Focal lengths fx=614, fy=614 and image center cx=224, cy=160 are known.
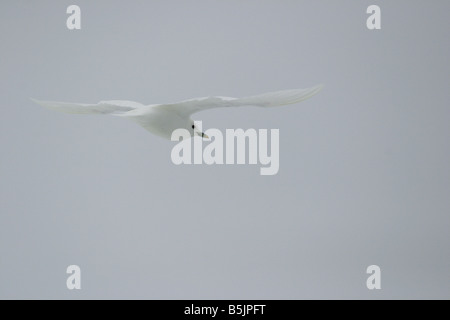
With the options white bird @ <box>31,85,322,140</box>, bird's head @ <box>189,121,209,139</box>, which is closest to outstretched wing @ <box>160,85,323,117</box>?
white bird @ <box>31,85,322,140</box>

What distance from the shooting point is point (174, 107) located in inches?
68.9

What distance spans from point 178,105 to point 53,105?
15.4 inches

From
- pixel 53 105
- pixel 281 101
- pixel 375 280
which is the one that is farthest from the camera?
pixel 375 280

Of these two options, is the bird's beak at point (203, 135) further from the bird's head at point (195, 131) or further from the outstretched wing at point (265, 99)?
the outstretched wing at point (265, 99)

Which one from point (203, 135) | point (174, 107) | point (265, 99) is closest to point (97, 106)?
point (174, 107)

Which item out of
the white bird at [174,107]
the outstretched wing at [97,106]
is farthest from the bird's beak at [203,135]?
the outstretched wing at [97,106]

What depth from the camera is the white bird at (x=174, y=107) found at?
1.62 m

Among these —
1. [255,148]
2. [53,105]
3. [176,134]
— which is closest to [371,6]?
[255,148]

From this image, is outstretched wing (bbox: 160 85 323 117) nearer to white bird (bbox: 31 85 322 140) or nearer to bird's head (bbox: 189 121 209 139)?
white bird (bbox: 31 85 322 140)
